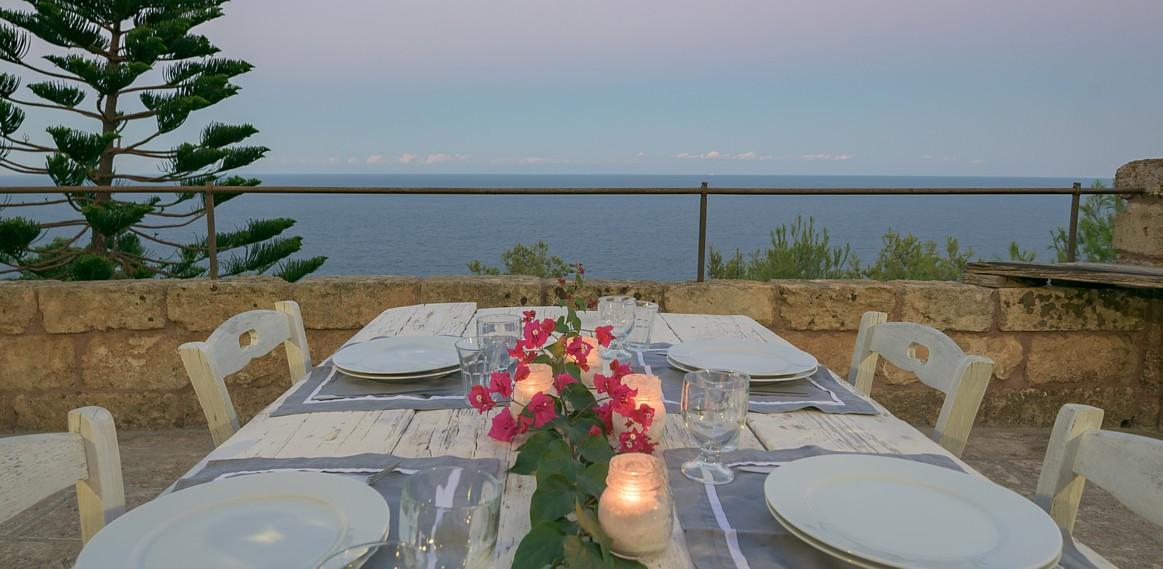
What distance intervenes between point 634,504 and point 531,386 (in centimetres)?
38

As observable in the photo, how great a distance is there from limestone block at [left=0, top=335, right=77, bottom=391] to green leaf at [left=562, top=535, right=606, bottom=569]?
296cm

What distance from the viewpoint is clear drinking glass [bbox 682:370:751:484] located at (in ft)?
2.93

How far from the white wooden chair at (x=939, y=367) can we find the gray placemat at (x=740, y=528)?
0.28 meters

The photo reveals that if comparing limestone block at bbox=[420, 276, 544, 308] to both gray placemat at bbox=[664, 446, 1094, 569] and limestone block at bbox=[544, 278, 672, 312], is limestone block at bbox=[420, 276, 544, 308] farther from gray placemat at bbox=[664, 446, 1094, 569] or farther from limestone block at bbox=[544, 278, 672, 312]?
gray placemat at bbox=[664, 446, 1094, 569]

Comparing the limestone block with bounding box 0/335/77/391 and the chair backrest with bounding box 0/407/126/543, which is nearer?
the chair backrest with bounding box 0/407/126/543

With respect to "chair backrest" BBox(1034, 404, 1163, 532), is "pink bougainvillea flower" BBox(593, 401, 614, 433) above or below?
above

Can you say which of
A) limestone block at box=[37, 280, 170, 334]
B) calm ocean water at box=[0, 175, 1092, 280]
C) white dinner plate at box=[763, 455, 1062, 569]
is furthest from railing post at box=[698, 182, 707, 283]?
calm ocean water at box=[0, 175, 1092, 280]

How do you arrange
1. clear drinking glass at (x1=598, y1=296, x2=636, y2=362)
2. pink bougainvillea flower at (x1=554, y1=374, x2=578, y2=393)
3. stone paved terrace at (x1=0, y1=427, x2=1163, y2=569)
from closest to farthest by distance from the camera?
1. pink bougainvillea flower at (x1=554, y1=374, x2=578, y2=393)
2. clear drinking glass at (x1=598, y1=296, x2=636, y2=362)
3. stone paved terrace at (x1=0, y1=427, x2=1163, y2=569)

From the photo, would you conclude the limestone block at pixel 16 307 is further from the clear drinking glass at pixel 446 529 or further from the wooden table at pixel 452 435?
the clear drinking glass at pixel 446 529

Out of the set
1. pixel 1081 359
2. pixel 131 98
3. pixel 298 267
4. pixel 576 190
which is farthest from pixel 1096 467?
pixel 131 98

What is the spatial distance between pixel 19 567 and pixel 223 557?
1.67 meters

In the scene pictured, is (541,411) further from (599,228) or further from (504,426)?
(599,228)

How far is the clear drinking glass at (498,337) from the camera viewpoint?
116 centimetres

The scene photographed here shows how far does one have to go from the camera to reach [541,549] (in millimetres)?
567
